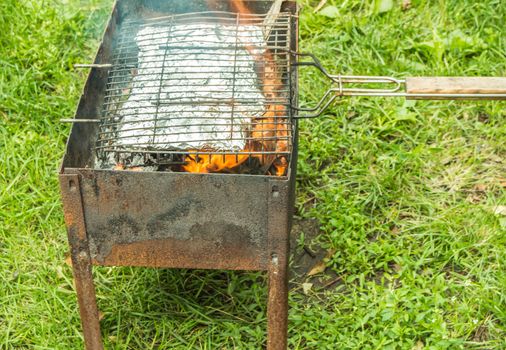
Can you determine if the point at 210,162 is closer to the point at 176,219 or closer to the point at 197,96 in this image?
the point at 197,96

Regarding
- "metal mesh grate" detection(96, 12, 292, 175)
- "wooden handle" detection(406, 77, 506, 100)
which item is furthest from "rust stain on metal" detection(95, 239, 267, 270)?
"wooden handle" detection(406, 77, 506, 100)

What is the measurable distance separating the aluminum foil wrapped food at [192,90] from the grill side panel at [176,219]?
9.5 inches

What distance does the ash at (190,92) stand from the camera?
10.3 ft

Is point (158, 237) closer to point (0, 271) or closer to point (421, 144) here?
point (0, 271)

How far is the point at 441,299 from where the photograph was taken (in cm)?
366

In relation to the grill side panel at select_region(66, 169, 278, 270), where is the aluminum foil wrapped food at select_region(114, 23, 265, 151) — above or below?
above

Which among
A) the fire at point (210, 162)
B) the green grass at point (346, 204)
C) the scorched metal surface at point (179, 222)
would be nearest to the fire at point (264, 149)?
the fire at point (210, 162)

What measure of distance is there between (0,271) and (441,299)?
2.26m

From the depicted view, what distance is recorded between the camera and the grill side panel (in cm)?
286

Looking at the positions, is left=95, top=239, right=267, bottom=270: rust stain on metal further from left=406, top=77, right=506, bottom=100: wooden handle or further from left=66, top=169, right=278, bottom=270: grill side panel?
left=406, top=77, right=506, bottom=100: wooden handle

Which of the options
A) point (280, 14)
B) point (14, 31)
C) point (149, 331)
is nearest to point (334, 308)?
point (149, 331)

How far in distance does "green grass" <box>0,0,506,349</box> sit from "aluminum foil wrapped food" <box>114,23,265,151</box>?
1.00 m

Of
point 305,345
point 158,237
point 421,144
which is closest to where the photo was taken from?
point 158,237

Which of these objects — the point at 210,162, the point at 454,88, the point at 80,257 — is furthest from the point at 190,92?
the point at 454,88
